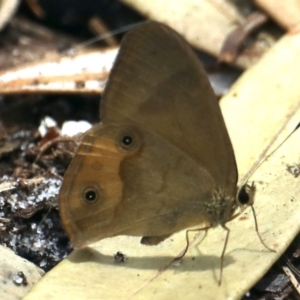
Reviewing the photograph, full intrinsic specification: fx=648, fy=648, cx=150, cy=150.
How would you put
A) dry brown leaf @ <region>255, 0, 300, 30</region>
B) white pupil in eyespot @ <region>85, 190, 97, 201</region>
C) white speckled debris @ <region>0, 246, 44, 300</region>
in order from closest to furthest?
1. white speckled debris @ <region>0, 246, 44, 300</region>
2. white pupil in eyespot @ <region>85, 190, 97, 201</region>
3. dry brown leaf @ <region>255, 0, 300, 30</region>

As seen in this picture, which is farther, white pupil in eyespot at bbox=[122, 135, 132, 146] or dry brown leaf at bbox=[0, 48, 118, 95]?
dry brown leaf at bbox=[0, 48, 118, 95]

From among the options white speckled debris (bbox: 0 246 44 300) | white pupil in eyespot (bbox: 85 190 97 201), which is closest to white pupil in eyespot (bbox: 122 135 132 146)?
white pupil in eyespot (bbox: 85 190 97 201)

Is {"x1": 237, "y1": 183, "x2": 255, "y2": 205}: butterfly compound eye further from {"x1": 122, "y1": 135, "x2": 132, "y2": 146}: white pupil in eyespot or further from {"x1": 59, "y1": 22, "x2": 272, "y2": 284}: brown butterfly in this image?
{"x1": 122, "y1": 135, "x2": 132, "y2": 146}: white pupil in eyespot

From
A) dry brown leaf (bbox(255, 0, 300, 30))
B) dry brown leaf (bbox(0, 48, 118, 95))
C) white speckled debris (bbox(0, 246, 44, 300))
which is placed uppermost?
dry brown leaf (bbox(255, 0, 300, 30))

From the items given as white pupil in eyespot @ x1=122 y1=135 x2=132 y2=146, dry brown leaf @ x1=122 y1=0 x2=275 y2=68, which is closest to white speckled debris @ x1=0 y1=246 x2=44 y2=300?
white pupil in eyespot @ x1=122 y1=135 x2=132 y2=146

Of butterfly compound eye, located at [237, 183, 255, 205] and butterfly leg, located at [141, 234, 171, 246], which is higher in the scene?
butterfly compound eye, located at [237, 183, 255, 205]

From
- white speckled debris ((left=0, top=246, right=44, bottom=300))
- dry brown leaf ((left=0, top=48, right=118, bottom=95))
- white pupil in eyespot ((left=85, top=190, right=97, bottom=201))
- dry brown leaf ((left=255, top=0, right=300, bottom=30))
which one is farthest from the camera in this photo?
dry brown leaf ((left=255, top=0, right=300, bottom=30))

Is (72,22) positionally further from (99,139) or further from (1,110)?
(99,139)

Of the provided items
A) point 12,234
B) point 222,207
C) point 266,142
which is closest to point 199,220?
point 222,207

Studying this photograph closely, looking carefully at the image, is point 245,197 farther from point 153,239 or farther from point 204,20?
point 204,20
